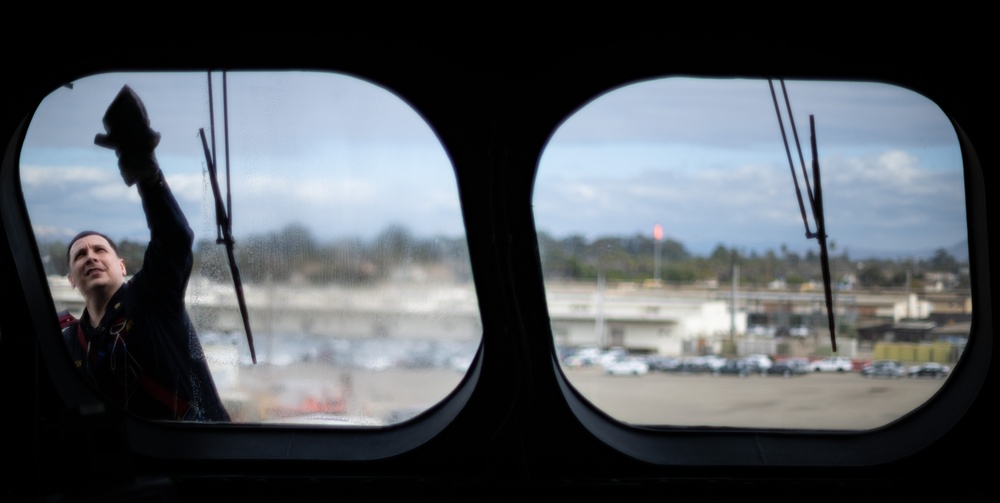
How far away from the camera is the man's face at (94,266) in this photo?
116 inches

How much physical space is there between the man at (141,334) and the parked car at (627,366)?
4.59 ft

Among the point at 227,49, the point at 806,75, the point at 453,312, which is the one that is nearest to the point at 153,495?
the point at 453,312

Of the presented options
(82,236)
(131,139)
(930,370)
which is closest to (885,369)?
(930,370)

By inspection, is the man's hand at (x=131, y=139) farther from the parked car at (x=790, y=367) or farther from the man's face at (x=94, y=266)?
the parked car at (x=790, y=367)

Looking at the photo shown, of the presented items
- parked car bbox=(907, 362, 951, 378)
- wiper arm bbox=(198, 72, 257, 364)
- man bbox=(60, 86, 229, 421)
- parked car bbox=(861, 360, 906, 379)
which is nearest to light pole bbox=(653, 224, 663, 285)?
parked car bbox=(861, 360, 906, 379)

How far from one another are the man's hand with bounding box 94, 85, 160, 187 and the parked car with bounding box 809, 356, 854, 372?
2398mm

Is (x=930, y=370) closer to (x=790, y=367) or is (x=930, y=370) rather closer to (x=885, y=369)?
(x=885, y=369)

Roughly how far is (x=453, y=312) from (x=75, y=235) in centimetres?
137

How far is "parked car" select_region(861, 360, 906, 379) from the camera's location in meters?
2.96

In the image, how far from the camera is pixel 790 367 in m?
2.99

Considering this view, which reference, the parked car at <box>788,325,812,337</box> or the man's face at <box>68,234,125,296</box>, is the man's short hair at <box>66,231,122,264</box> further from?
the parked car at <box>788,325,812,337</box>

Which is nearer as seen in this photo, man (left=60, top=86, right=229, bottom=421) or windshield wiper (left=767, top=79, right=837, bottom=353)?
windshield wiper (left=767, top=79, right=837, bottom=353)

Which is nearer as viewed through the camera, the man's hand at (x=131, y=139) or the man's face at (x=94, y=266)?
the man's hand at (x=131, y=139)

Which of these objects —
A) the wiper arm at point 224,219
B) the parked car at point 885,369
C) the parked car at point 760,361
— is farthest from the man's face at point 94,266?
the parked car at point 885,369
